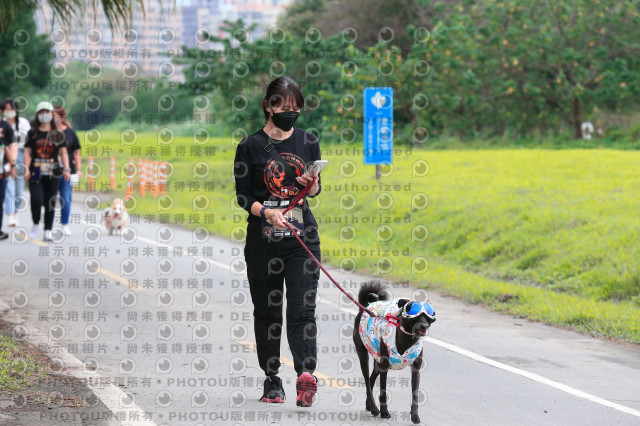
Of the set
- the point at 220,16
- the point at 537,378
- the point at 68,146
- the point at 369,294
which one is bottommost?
the point at 537,378

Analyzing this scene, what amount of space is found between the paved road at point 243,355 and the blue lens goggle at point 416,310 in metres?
0.95

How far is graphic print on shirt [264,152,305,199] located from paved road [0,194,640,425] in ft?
4.73

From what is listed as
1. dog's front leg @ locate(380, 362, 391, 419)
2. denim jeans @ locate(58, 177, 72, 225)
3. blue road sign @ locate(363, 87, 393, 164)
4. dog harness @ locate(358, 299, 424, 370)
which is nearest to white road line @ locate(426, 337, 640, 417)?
dog's front leg @ locate(380, 362, 391, 419)

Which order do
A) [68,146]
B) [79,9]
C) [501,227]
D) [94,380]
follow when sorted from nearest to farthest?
[94,380], [79,9], [68,146], [501,227]

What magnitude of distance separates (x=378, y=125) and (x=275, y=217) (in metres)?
15.7

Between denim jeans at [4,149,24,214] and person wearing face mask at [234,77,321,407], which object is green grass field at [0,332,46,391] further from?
denim jeans at [4,149,24,214]

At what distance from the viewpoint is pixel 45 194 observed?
16.2m

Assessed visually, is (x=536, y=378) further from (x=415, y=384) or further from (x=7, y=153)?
(x=7, y=153)

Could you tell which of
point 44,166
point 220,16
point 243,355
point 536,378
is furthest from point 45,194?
point 220,16

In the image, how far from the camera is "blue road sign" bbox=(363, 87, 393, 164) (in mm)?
21703

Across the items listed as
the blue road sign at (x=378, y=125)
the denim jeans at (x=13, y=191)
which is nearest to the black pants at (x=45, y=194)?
the denim jeans at (x=13, y=191)

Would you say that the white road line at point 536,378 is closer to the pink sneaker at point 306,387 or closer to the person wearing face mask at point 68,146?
the pink sneaker at point 306,387

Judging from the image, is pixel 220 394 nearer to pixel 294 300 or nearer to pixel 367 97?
pixel 294 300

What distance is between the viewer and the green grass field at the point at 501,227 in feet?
41.2
